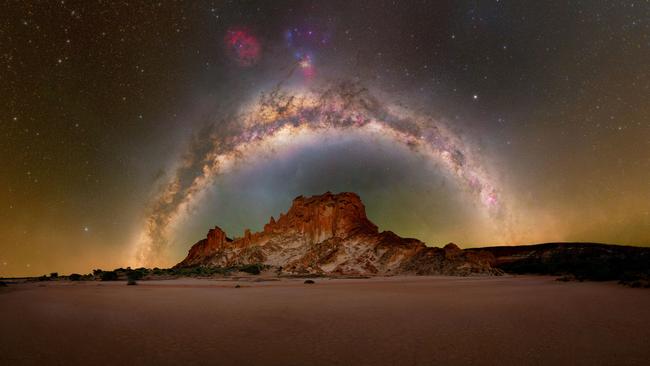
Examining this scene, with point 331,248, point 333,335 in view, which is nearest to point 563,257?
point 331,248

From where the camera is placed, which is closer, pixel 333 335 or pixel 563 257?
pixel 333 335

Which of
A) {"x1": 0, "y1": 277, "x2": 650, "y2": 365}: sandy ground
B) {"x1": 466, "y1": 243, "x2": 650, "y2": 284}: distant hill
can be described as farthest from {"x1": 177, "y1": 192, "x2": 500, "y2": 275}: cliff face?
{"x1": 0, "y1": 277, "x2": 650, "y2": 365}: sandy ground

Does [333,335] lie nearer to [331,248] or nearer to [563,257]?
[331,248]

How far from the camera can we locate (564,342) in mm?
6352

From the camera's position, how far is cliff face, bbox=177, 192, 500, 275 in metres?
57.2

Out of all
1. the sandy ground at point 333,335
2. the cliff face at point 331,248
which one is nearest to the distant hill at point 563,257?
the cliff face at point 331,248

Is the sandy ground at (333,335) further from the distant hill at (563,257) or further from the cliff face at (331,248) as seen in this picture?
the cliff face at (331,248)

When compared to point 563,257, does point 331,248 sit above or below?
above

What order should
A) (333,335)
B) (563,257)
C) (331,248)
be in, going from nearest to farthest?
1. (333,335)
2. (563,257)
3. (331,248)

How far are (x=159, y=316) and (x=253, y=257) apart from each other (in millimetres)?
68532

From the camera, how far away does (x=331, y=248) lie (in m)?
71.4

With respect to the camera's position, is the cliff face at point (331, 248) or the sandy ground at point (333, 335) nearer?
the sandy ground at point (333, 335)

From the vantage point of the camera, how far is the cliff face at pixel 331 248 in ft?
188

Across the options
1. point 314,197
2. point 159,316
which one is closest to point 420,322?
point 159,316
